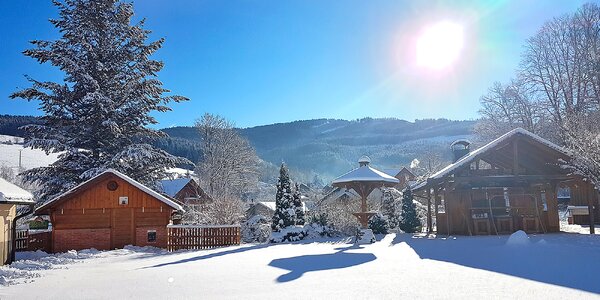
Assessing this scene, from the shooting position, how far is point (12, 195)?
13477 mm

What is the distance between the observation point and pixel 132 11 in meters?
24.8

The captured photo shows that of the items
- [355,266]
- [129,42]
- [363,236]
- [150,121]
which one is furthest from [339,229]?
[129,42]

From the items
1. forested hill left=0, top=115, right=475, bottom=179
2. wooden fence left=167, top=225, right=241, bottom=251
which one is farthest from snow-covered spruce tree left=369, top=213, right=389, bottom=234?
forested hill left=0, top=115, right=475, bottom=179

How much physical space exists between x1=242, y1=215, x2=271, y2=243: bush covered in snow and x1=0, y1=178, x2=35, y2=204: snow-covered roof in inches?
491

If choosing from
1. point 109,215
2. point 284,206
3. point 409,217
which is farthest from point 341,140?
point 109,215

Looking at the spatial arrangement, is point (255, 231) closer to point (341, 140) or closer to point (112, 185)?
point (112, 185)

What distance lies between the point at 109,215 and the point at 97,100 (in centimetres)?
624

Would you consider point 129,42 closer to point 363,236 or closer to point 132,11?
point 132,11

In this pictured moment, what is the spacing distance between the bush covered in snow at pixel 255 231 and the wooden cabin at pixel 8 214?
12378mm

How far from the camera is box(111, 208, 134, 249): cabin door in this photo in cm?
1947

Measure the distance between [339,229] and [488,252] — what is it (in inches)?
498

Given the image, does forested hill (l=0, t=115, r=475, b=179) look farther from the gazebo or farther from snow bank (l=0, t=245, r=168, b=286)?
the gazebo

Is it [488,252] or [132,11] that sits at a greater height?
[132,11]

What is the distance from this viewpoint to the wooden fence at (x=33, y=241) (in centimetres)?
1814
